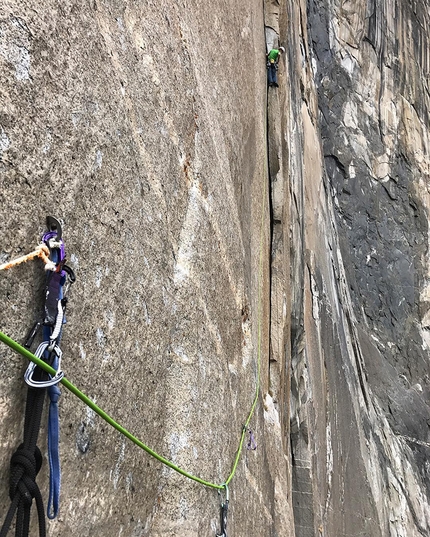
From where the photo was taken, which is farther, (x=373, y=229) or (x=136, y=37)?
(x=373, y=229)

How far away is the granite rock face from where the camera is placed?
1.06m

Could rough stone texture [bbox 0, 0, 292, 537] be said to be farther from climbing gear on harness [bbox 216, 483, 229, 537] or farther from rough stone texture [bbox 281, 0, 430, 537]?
rough stone texture [bbox 281, 0, 430, 537]

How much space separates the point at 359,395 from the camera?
7.67 meters

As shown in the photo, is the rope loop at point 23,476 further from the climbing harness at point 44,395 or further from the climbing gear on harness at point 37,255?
the climbing gear on harness at point 37,255

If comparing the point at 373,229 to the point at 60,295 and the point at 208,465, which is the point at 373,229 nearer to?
the point at 208,465

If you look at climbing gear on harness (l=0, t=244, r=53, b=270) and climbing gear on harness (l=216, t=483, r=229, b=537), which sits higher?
climbing gear on harness (l=0, t=244, r=53, b=270)

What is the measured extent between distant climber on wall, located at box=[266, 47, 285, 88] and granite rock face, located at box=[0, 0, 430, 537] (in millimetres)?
126

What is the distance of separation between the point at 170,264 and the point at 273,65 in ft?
12.4

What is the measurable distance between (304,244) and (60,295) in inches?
202

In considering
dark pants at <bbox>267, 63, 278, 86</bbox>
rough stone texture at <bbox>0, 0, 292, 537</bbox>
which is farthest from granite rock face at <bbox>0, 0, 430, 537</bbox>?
dark pants at <bbox>267, 63, 278, 86</bbox>

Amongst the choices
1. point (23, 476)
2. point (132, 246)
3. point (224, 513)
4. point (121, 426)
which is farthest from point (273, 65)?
point (23, 476)

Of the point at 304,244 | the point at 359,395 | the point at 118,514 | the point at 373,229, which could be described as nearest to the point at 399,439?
the point at 359,395

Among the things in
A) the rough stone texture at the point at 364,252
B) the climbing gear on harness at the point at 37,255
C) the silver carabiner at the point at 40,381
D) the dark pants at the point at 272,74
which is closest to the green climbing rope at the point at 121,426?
the silver carabiner at the point at 40,381

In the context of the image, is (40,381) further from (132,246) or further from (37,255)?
(132,246)
